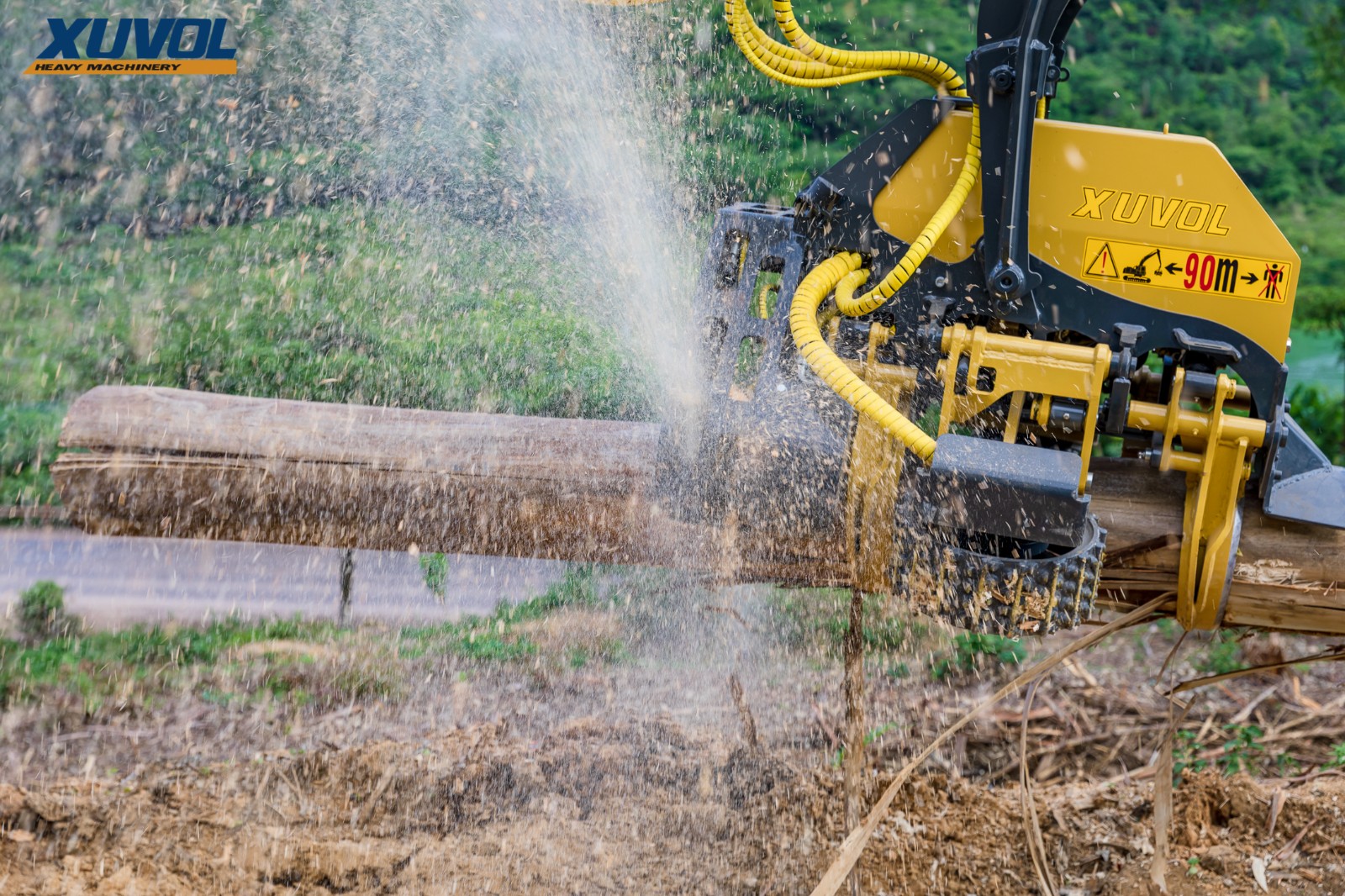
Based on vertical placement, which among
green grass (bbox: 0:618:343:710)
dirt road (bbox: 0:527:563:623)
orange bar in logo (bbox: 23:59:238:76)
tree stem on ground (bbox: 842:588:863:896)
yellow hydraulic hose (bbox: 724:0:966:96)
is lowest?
green grass (bbox: 0:618:343:710)

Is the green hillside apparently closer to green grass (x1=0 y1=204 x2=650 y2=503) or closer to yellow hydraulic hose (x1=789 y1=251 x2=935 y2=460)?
green grass (x1=0 y1=204 x2=650 y2=503)

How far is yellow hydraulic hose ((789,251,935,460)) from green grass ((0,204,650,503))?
8.28 feet

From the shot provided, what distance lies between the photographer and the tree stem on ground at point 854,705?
3.00 metres

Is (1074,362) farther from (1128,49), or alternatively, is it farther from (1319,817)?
(1128,49)

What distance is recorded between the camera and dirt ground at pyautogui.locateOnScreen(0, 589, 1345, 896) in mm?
2982

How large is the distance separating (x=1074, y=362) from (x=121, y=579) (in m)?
4.26

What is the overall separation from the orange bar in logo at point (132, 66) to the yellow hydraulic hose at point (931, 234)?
5170 millimetres

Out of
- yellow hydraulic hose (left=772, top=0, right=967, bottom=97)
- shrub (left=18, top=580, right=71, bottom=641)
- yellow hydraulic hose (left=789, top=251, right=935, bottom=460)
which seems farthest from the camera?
shrub (left=18, top=580, right=71, bottom=641)

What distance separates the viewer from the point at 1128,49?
358 inches

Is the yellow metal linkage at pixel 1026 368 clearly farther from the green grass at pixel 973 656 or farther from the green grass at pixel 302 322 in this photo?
the green grass at pixel 302 322

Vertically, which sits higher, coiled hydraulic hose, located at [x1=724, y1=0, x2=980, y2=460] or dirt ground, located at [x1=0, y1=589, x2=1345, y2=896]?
coiled hydraulic hose, located at [x1=724, y1=0, x2=980, y2=460]

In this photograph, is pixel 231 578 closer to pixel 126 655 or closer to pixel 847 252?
pixel 126 655

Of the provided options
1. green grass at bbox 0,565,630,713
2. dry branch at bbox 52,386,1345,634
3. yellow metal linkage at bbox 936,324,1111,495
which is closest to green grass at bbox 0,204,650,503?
green grass at bbox 0,565,630,713

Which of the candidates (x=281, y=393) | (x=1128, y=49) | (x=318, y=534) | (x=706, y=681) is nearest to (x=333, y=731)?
(x=318, y=534)
